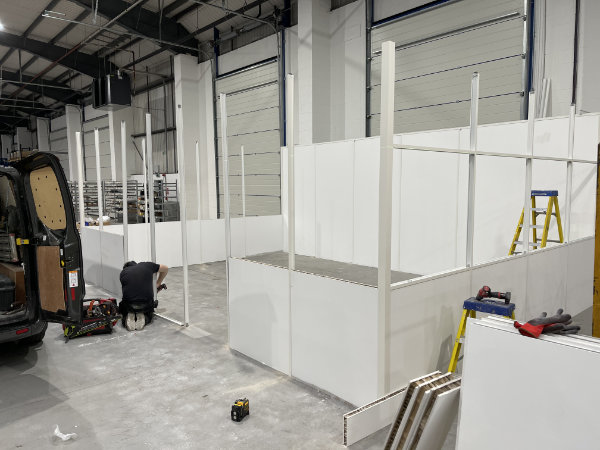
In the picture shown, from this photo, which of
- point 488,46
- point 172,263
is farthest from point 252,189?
point 488,46

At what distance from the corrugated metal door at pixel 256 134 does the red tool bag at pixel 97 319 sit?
21.5ft

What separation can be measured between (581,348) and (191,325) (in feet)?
15.7

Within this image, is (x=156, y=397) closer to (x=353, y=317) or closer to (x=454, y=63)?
(x=353, y=317)

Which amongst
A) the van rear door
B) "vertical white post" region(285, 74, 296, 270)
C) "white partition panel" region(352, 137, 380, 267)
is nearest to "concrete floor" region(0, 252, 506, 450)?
the van rear door

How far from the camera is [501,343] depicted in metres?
2.11

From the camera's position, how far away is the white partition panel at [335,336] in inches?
129

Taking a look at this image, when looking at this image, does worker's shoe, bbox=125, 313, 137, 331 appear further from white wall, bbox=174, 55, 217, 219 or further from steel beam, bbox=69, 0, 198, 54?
white wall, bbox=174, 55, 217, 219

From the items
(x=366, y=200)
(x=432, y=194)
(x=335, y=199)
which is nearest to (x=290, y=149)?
(x=432, y=194)

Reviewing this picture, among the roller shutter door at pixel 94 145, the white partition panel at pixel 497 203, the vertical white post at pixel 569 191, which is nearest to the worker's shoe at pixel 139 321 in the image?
the white partition panel at pixel 497 203

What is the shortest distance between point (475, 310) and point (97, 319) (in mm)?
4369

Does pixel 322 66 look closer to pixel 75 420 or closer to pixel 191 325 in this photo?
pixel 191 325

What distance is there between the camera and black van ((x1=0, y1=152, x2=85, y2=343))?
4.06 m

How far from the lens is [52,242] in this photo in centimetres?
415

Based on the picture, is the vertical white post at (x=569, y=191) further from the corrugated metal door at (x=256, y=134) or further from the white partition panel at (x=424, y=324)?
the corrugated metal door at (x=256, y=134)
